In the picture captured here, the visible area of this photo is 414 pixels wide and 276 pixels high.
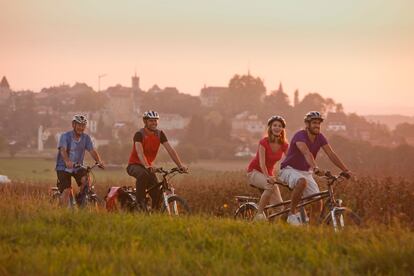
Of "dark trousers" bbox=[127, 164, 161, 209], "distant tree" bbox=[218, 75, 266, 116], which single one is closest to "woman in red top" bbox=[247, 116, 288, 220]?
"dark trousers" bbox=[127, 164, 161, 209]

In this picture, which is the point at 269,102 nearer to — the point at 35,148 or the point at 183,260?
the point at 35,148

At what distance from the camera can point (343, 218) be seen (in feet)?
30.3

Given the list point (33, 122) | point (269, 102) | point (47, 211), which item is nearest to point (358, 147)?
point (47, 211)

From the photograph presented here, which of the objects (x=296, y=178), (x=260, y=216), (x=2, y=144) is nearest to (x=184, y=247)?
(x=296, y=178)

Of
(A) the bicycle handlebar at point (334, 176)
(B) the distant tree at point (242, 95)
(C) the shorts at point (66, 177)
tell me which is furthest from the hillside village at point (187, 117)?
(A) the bicycle handlebar at point (334, 176)

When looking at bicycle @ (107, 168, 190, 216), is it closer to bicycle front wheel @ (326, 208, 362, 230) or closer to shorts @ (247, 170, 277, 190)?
shorts @ (247, 170, 277, 190)

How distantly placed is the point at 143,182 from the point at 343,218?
341 cm

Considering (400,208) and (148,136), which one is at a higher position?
(148,136)

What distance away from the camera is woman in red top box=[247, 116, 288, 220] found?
1041cm

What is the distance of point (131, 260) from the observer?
650cm

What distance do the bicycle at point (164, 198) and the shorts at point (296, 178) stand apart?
5.07 feet

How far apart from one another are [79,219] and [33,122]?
5466 inches

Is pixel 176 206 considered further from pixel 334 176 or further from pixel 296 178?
pixel 334 176

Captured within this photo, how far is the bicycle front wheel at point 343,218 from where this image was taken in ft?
29.7
